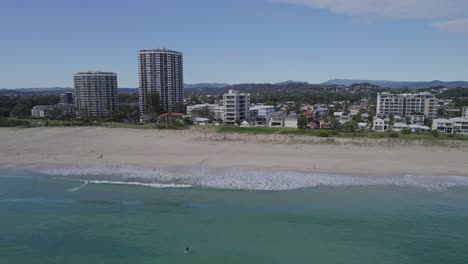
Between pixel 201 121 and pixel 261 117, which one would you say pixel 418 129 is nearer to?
pixel 261 117

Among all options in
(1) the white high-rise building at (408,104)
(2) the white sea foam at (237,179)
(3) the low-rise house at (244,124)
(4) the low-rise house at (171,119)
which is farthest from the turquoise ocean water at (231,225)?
(1) the white high-rise building at (408,104)

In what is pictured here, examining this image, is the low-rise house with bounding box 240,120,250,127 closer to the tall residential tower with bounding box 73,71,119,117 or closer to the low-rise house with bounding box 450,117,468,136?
the low-rise house with bounding box 450,117,468,136

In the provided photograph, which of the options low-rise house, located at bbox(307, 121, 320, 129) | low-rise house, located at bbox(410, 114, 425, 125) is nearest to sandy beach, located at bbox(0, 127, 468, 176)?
low-rise house, located at bbox(307, 121, 320, 129)

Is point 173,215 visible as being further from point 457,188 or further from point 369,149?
point 369,149

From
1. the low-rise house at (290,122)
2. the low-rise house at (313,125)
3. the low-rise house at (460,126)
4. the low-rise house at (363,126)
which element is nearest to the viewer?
the low-rise house at (460,126)

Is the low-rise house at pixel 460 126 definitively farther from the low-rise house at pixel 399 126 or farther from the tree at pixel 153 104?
the tree at pixel 153 104

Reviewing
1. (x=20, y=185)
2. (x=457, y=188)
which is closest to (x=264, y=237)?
(x=457, y=188)
